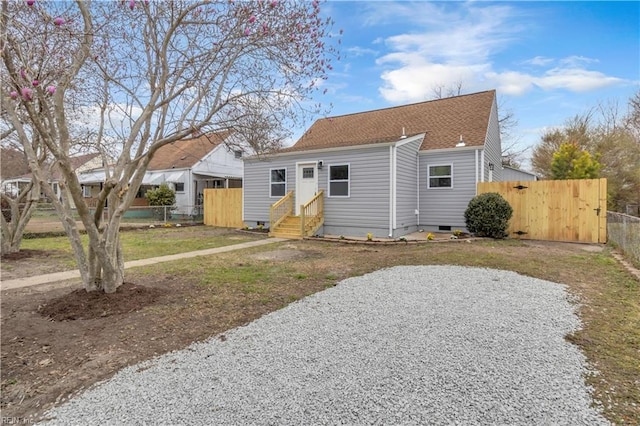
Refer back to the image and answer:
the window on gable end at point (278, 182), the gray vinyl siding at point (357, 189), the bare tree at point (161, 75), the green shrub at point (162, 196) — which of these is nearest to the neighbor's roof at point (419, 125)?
the gray vinyl siding at point (357, 189)

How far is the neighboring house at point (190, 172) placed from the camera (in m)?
21.0

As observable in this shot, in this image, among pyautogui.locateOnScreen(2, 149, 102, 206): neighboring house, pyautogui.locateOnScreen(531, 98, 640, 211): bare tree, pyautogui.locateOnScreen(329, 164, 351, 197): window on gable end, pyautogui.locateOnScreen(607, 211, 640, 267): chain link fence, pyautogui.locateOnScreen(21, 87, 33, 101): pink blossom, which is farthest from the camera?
pyautogui.locateOnScreen(531, 98, 640, 211): bare tree

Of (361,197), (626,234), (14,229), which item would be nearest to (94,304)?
(14,229)

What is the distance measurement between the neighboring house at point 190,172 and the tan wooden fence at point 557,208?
1546cm

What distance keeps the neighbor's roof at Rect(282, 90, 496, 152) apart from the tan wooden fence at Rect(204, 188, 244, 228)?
3935 mm

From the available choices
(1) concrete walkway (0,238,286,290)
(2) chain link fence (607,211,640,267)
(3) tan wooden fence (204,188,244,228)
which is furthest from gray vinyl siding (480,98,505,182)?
(3) tan wooden fence (204,188,244,228)

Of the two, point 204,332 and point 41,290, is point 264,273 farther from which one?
point 41,290

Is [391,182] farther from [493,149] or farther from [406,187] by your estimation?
[493,149]

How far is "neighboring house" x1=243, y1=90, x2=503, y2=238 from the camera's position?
1192 cm

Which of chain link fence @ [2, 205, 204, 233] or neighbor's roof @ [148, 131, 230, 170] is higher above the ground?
neighbor's roof @ [148, 131, 230, 170]

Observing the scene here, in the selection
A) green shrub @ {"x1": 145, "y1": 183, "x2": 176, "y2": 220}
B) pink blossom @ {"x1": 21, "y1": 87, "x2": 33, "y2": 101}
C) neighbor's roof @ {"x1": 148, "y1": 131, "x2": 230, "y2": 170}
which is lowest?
green shrub @ {"x1": 145, "y1": 183, "x2": 176, "y2": 220}

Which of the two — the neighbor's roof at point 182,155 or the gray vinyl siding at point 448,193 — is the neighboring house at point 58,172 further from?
the gray vinyl siding at point 448,193

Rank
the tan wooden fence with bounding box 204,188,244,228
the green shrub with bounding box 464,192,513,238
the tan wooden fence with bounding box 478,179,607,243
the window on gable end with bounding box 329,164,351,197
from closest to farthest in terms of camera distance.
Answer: the tan wooden fence with bounding box 478,179,607,243 < the green shrub with bounding box 464,192,513,238 < the window on gable end with bounding box 329,164,351,197 < the tan wooden fence with bounding box 204,188,244,228

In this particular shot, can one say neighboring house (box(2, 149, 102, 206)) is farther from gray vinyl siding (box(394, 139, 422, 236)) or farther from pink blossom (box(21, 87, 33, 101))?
gray vinyl siding (box(394, 139, 422, 236))
